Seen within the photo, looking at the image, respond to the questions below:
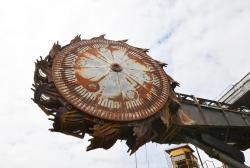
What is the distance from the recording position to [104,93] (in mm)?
10117

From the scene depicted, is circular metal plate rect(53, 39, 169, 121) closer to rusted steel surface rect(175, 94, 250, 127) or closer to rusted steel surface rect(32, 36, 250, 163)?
rusted steel surface rect(32, 36, 250, 163)

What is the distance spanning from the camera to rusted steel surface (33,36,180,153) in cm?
913

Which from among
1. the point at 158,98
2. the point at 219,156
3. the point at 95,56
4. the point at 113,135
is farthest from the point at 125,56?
the point at 219,156

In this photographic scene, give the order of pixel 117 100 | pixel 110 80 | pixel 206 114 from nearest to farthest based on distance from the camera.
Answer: pixel 117 100 < pixel 110 80 < pixel 206 114

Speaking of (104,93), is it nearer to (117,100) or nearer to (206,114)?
(117,100)

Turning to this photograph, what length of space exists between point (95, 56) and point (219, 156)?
16.6 feet

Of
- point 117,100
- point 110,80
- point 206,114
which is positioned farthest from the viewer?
point 206,114

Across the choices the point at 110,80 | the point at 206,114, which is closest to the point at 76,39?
the point at 110,80

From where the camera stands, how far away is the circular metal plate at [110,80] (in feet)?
31.5

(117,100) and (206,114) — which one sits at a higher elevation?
(206,114)

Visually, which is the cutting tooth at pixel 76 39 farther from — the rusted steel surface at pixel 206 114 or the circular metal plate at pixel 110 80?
the rusted steel surface at pixel 206 114

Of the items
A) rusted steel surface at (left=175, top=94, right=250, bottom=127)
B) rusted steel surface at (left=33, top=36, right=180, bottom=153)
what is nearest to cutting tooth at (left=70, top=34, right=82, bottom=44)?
rusted steel surface at (left=33, top=36, right=180, bottom=153)

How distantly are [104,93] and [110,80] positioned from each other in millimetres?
733

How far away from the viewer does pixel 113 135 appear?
9219mm
